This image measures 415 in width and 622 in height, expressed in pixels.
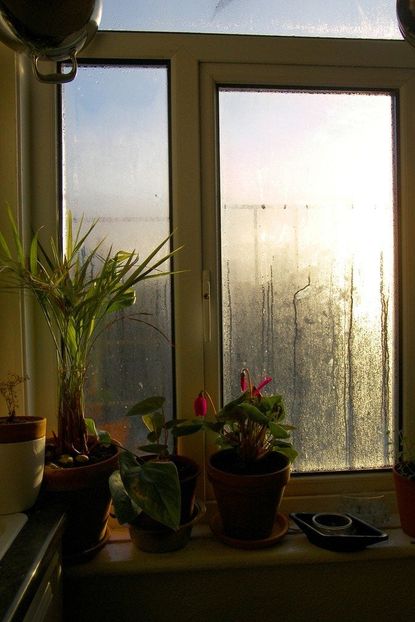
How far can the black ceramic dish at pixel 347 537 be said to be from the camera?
1.26 metres

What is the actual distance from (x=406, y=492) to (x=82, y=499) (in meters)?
0.95

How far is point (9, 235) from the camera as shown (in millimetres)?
1327

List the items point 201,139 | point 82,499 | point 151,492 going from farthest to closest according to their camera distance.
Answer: point 201,139 < point 82,499 < point 151,492

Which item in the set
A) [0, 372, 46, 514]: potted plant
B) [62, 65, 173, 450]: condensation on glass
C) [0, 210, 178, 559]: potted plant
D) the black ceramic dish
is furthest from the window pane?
the black ceramic dish

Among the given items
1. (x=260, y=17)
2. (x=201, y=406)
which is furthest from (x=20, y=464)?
(x=260, y=17)

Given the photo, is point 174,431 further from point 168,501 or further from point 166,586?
point 166,586

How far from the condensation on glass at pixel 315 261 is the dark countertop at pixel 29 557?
0.66 metres

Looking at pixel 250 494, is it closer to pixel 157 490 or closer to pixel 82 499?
pixel 157 490

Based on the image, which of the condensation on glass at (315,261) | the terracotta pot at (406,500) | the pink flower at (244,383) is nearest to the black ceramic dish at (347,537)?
the terracotta pot at (406,500)

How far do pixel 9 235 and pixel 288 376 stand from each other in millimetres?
1005

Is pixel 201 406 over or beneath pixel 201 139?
beneath

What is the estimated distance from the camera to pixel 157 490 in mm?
1048

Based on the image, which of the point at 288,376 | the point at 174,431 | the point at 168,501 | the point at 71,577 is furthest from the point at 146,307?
the point at 71,577

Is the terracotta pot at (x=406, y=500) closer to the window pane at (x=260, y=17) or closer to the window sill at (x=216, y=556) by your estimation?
the window sill at (x=216, y=556)
